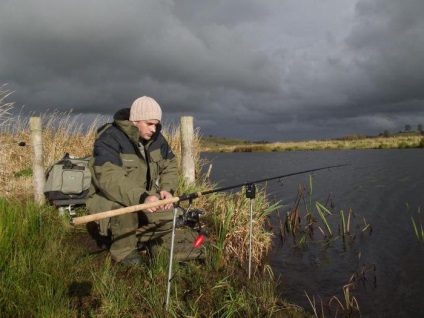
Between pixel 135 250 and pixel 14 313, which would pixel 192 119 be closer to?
pixel 135 250

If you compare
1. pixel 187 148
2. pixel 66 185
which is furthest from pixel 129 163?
pixel 187 148

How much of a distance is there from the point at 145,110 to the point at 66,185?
3.20 meters

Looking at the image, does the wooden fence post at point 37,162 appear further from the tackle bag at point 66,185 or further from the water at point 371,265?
the water at point 371,265

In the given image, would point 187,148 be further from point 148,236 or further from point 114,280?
point 114,280

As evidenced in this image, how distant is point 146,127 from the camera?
4.84 metres

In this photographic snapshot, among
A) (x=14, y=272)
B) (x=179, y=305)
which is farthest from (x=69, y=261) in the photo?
(x=179, y=305)

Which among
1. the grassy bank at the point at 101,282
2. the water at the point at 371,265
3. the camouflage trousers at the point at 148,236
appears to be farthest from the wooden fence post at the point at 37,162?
the water at the point at 371,265

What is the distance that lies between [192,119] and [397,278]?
578cm

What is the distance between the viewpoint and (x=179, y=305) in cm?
362

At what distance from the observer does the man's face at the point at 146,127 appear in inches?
189

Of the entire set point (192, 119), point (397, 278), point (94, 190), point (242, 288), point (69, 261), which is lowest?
point (397, 278)

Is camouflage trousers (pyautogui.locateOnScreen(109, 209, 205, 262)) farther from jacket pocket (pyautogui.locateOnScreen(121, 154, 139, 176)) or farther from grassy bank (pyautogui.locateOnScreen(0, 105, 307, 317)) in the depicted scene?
jacket pocket (pyautogui.locateOnScreen(121, 154, 139, 176))

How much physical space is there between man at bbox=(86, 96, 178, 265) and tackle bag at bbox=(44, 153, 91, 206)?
2.41m

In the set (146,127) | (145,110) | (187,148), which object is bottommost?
(187,148)
